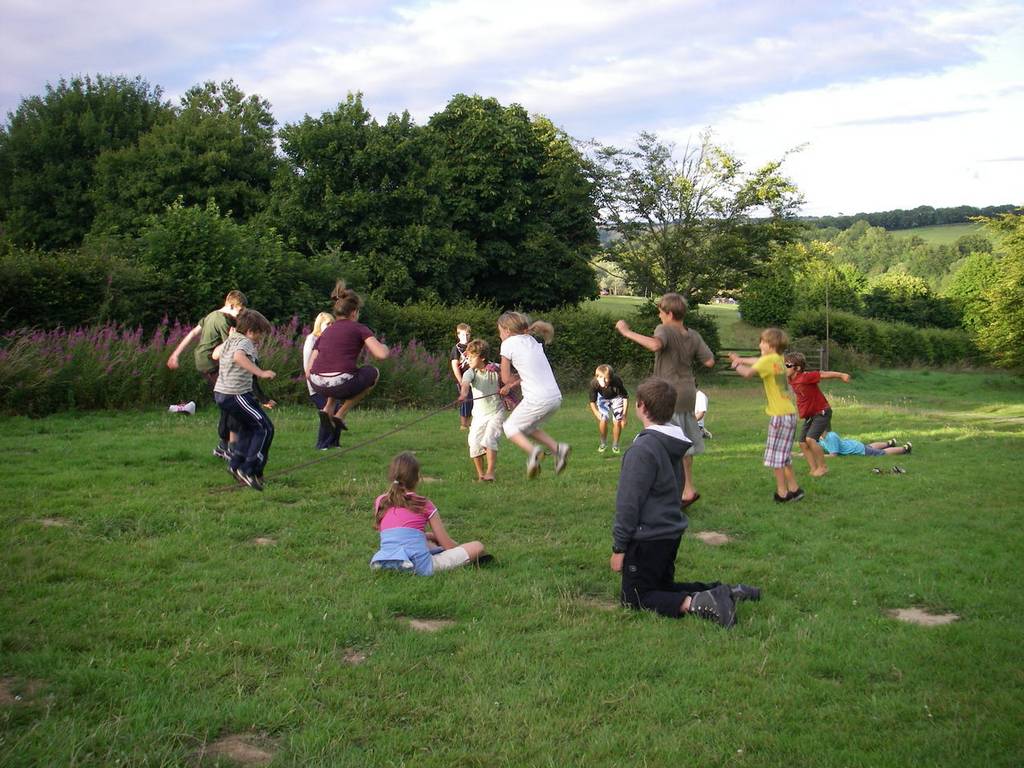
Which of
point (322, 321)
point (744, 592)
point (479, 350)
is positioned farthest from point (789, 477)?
point (322, 321)

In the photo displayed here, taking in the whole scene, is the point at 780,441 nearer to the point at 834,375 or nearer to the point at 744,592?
the point at 834,375

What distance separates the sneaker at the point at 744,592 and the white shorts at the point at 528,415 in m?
3.44

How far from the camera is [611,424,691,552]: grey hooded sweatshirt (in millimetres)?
6148

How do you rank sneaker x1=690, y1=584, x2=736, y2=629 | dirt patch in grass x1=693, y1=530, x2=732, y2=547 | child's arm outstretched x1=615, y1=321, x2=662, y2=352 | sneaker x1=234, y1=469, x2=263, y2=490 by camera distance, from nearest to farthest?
sneaker x1=690, y1=584, x2=736, y2=629 → dirt patch in grass x1=693, y1=530, x2=732, y2=547 → child's arm outstretched x1=615, y1=321, x2=662, y2=352 → sneaker x1=234, y1=469, x2=263, y2=490

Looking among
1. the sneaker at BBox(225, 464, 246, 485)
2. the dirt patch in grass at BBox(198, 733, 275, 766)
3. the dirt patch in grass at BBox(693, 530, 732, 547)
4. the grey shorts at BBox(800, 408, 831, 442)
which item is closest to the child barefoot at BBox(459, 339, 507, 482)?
the sneaker at BBox(225, 464, 246, 485)

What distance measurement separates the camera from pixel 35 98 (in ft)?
133

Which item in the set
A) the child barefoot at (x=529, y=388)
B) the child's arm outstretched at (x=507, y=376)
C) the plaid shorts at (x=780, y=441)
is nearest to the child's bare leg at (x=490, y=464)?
the child's arm outstretched at (x=507, y=376)

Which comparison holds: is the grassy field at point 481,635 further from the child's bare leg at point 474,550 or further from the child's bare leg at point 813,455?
the child's bare leg at point 813,455

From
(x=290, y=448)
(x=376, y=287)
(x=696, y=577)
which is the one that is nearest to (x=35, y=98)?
(x=376, y=287)

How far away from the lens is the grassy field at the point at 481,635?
4.22 m

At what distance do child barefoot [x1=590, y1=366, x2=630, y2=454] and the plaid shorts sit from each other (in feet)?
14.2

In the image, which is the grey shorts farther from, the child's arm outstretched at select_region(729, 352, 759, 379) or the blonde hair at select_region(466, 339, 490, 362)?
the blonde hair at select_region(466, 339, 490, 362)

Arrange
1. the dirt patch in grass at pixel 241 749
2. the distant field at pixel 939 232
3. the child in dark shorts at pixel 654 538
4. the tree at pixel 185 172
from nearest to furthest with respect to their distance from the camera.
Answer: the dirt patch in grass at pixel 241 749, the child in dark shorts at pixel 654 538, the tree at pixel 185 172, the distant field at pixel 939 232

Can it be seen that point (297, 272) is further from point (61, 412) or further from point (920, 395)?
point (920, 395)
